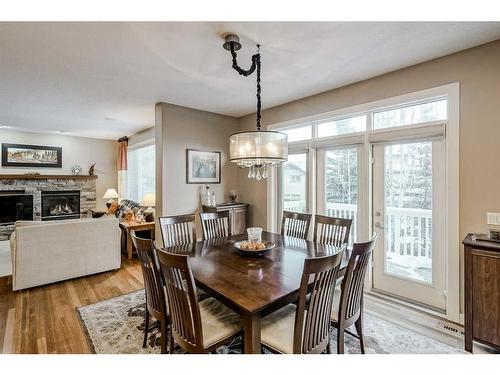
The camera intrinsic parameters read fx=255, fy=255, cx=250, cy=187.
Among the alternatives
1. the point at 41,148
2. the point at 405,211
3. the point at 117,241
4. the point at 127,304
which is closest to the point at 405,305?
the point at 405,211

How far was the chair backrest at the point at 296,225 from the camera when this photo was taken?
3.01 metres

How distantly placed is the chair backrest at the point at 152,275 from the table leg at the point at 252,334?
69 cm

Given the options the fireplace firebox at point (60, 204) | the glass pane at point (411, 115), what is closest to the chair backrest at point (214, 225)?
the glass pane at point (411, 115)

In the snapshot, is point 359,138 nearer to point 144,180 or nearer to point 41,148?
point 144,180

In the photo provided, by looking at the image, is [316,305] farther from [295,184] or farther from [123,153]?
[123,153]

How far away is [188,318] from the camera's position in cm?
152

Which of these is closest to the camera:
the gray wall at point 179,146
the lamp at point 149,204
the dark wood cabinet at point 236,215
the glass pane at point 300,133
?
the glass pane at point 300,133

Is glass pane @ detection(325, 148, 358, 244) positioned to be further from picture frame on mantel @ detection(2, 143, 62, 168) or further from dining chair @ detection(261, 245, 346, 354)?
picture frame on mantel @ detection(2, 143, 62, 168)

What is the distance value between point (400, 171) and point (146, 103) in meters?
3.79

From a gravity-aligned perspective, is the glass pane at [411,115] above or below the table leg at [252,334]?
above

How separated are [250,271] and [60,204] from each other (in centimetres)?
720

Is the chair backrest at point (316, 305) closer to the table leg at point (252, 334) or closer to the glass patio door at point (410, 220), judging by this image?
the table leg at point (252, 334)

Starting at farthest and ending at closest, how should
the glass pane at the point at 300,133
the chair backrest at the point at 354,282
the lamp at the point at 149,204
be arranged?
the lamp at the point at 149,204 → the glass pane at the point at 300,133 → the chair backrest at the point at 354,282

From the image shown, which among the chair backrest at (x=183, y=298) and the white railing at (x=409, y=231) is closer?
the chair backrest at (x=183, y=298)
